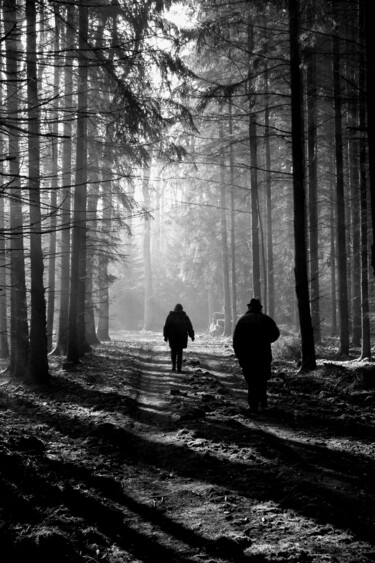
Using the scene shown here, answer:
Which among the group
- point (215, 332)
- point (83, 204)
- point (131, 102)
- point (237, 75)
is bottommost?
point (215, 332)

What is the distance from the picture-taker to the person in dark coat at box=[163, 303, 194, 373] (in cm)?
1290

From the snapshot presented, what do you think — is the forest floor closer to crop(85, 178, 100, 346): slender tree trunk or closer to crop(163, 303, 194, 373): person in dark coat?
crop(163, 303, 194, 373): person in dark coat

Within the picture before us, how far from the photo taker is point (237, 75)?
58.4 ft

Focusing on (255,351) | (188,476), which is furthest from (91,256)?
(188,476)

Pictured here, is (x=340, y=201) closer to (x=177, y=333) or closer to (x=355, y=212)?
(x=355, y=212)

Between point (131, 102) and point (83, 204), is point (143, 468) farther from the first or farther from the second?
point (83, 204)

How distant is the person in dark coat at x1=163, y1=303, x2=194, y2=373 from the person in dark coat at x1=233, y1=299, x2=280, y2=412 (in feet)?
14.6

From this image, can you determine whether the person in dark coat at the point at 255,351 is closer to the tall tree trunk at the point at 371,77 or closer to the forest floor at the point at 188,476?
the forest floor at the point at 188,476

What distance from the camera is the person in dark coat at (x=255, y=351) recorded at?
26.0 feet

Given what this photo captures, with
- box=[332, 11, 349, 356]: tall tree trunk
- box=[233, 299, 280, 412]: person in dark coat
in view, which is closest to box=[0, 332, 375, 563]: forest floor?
box=[233, 299, 280, 412]: person in dark coat

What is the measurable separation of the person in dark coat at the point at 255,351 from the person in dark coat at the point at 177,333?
14.6 feet

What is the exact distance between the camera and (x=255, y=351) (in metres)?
8.15

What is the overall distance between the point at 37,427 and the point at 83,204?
305 inches

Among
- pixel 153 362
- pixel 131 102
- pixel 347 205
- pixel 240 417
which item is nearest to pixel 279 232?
pixel 347 205
